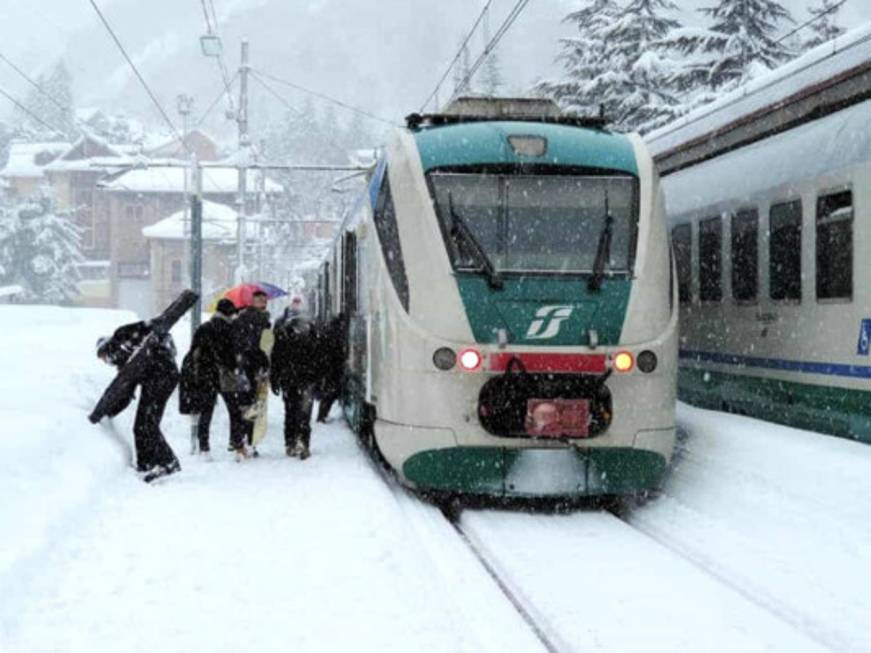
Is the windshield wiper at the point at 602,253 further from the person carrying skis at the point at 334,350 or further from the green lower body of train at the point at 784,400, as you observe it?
the person carrying skis at the point at 334,350

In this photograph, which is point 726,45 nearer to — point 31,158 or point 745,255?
point 745,255

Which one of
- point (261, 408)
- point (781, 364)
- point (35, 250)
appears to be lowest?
point (261, 408)

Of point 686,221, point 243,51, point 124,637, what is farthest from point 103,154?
point 124,637

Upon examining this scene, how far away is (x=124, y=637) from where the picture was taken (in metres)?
4.74

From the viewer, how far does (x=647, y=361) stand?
7945 millimetres

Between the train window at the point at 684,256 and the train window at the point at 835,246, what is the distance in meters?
3.41

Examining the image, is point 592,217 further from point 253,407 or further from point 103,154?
point 103,154

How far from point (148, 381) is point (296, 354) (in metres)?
1.92

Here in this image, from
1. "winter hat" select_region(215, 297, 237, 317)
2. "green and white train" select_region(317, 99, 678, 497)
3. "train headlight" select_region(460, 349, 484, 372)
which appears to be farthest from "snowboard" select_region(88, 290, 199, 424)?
"train headlight" select_region(460, 349, 484, 372)

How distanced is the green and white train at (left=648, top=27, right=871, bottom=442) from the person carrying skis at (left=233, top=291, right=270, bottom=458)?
5050 millimetres

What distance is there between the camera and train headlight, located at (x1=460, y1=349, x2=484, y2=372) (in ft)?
25.6

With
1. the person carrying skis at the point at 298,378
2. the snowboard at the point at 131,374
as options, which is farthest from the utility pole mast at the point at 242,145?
the snowboard at the point at 131,374

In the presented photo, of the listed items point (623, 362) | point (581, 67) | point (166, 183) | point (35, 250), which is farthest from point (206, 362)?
point (166, 183)

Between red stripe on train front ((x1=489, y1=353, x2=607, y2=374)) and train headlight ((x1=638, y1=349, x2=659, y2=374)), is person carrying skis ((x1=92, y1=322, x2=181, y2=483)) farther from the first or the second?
train headlight ((x1=638, y1=349, x2=659, y2=374))
